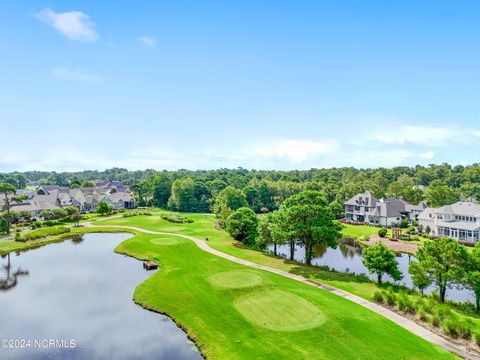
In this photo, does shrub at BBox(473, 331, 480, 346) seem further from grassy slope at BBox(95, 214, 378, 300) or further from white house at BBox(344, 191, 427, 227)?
white house at BBox(344, 191, 427, 227)

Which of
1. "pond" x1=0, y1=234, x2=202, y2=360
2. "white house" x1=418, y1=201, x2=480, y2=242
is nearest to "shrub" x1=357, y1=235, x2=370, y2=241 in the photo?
"white house" x1=418, y1=201, x2=480, y2=242

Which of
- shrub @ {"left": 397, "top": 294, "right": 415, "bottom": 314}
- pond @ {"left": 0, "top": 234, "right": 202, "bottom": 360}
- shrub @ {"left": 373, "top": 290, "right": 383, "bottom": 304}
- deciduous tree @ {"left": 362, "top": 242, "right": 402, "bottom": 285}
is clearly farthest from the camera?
deciduous tree @ {"left": 362, "top": 242, "right": 402, "bottom": 285}

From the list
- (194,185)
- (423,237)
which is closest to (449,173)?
(423,237)

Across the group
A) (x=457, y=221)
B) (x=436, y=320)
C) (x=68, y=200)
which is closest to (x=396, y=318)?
(x=436, y=320)

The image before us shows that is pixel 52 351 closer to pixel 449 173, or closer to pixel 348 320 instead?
pixel 348 320

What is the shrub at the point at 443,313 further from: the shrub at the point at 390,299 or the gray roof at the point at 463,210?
the gray roof at the point at 463,210

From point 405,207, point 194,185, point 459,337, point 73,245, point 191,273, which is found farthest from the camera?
point 194,185

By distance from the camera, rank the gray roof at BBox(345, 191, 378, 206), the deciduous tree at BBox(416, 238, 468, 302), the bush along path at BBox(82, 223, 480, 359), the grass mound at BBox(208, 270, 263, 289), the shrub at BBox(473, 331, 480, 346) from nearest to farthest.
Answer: the bush along path at BBox(82, 223, 480, 359) → the shrub at BBox(473, 331, 480, 346) → the deciduous tree at BBox(416, 238, 468, 302) → the grass mound at BBox(208, 270, 263, 289) → the gray roof at BBox(345, 191, 378, 206)
